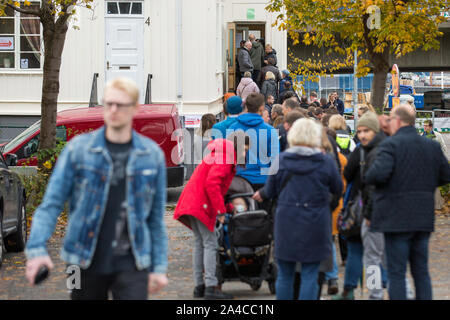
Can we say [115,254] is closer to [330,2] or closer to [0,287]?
[0,287]

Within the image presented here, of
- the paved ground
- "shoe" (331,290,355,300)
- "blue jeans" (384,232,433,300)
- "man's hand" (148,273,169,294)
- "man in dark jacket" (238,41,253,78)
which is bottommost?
the paved ground

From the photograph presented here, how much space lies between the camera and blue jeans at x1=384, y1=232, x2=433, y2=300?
24.7 feet

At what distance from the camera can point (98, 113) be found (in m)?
17.8

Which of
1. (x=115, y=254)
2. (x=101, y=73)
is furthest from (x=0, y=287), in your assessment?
(x=101, y=73)

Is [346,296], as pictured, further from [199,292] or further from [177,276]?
[177,276]

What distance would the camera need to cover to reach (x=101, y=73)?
989 inches

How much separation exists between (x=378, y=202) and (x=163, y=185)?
8.98 feet

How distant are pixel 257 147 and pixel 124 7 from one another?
15858mm

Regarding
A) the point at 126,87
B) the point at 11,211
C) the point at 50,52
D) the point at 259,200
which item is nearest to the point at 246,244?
the point at 259,200

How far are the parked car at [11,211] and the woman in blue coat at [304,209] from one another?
4.93 metres

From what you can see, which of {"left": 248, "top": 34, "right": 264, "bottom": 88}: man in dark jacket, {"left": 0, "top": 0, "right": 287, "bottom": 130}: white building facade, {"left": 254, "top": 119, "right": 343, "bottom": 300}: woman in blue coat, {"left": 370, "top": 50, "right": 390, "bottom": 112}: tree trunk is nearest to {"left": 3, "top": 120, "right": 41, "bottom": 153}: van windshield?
{"left": 370, "top": 50, "right": 390, "bottom": 112}: tree trunk

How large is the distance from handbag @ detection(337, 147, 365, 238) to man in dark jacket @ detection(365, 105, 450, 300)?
891mm

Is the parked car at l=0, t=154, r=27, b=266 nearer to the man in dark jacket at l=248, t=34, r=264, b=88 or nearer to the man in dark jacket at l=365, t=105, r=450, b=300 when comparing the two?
the man in dark jacket at l=365, t=105, r=450, b=300

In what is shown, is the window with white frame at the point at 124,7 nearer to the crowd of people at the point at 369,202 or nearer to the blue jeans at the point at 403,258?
the crowd of people at the point at 369,202
